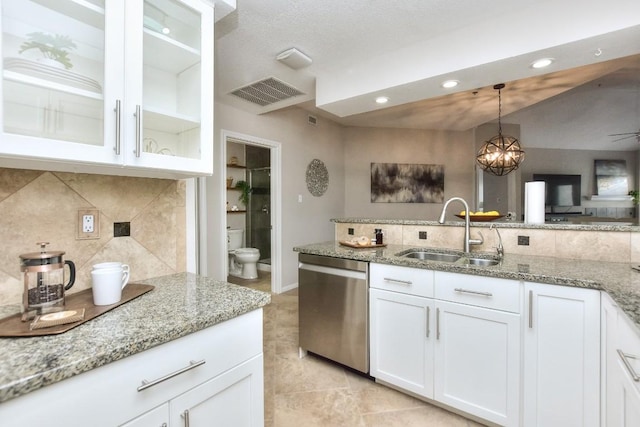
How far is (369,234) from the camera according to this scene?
2.64m

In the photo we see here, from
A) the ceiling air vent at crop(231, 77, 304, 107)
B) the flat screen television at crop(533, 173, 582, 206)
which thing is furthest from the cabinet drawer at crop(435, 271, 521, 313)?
the flat screen television at crop(533, 173, 582, 206)

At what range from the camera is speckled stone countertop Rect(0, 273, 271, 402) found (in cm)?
64

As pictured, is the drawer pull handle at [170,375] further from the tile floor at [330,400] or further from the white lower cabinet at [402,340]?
the white lower cabinet at [402,340]

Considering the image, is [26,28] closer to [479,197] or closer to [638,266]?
[638,266]

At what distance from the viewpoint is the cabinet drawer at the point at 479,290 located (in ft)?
4.86

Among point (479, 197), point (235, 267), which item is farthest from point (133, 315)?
point (479, 197)

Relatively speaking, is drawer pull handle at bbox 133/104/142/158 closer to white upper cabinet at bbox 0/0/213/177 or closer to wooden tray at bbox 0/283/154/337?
white upper cabinet at bbox 0/0/213/177

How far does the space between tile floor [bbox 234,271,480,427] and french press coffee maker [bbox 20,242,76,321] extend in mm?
1287

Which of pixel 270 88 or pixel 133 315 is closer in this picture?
pixel 133 315

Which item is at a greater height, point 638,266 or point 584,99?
point 584,99

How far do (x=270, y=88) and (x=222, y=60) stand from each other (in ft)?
1.97

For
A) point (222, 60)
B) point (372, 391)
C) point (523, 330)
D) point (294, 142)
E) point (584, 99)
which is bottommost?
point (372, 391)

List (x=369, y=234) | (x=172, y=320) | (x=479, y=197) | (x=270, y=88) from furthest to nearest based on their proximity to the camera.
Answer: (x=479, y=197)
(x=270, y=88)
(x=369, y=234)
(x=172, y=320)

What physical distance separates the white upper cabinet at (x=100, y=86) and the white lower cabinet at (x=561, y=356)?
172cm
